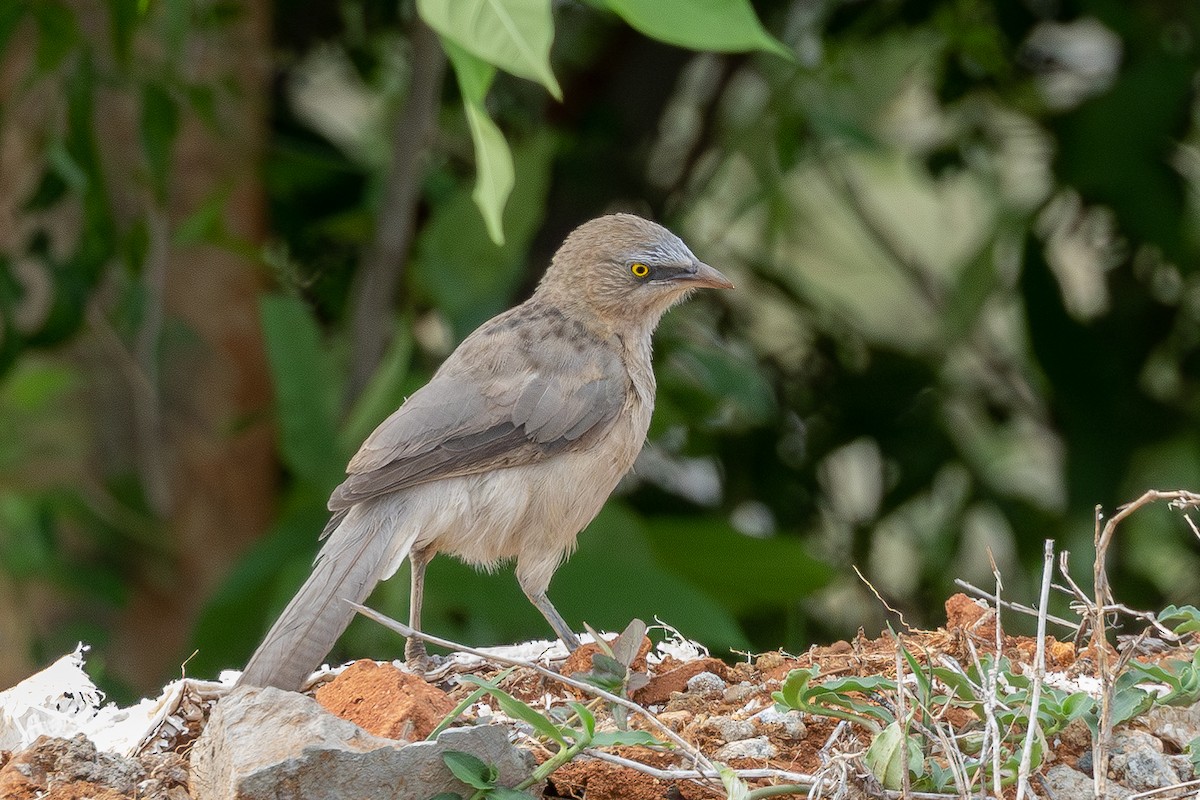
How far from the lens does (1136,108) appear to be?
6.65 meters

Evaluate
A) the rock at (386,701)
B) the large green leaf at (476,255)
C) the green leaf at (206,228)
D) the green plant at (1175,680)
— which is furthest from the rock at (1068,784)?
the green leaf at (206,228)

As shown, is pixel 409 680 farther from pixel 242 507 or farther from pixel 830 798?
pixel 242 507

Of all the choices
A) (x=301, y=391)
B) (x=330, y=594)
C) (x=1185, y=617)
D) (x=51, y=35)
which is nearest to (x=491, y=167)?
(x=330, y=594)

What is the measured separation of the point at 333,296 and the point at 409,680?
14.7ft

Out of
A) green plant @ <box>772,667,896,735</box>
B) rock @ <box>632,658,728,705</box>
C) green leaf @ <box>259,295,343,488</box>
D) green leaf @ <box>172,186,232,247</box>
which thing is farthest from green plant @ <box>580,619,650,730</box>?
green leaf @ <box>172,186,232,247</box>

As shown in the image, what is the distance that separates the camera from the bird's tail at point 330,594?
342 cm

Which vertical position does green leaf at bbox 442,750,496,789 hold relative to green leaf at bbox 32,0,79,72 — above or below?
below

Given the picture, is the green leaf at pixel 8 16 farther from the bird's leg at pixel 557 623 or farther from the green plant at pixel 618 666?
the green plant at pixel 618 666

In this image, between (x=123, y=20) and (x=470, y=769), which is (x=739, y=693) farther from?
(x=123, y=20)

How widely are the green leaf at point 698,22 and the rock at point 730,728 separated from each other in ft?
4.48

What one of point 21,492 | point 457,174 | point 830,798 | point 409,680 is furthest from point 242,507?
point 830,798

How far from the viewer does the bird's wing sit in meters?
4.07

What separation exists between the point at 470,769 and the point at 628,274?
242 cm

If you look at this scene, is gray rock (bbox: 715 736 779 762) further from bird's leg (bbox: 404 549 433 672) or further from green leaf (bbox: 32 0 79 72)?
green leaf (bbox: 32 0 79 72)
